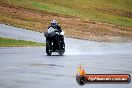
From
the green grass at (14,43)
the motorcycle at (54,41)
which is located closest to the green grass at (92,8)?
the green grass at (14,43)

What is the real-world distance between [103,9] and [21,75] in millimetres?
67506

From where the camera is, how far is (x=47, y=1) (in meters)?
80.2

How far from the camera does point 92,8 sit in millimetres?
82375

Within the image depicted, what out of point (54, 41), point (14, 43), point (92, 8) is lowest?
point (92, 8)

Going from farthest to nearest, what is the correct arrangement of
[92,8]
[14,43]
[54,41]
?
[92,8], [14,43], [54,41]

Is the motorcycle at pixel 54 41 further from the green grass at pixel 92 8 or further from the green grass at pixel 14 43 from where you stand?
the green grass at pixel 92 8

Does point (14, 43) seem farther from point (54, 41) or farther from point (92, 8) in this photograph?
point (92, 8)

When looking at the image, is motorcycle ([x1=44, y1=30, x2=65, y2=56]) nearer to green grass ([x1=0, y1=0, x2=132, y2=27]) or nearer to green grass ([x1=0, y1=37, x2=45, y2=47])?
green grass ([x1=0, y1=37, x2=45, y2=47])

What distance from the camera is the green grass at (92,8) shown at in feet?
244

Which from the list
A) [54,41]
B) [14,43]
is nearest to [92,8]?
[14,43]

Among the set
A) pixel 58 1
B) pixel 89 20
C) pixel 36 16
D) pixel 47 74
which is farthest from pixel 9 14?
pixel 47 74

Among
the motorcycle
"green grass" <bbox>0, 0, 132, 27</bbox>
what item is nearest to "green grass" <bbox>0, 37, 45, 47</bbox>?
the motorcycle

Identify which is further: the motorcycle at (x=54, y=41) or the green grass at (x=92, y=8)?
the green grass at (x=92, y=8)

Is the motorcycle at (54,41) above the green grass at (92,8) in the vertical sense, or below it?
above
